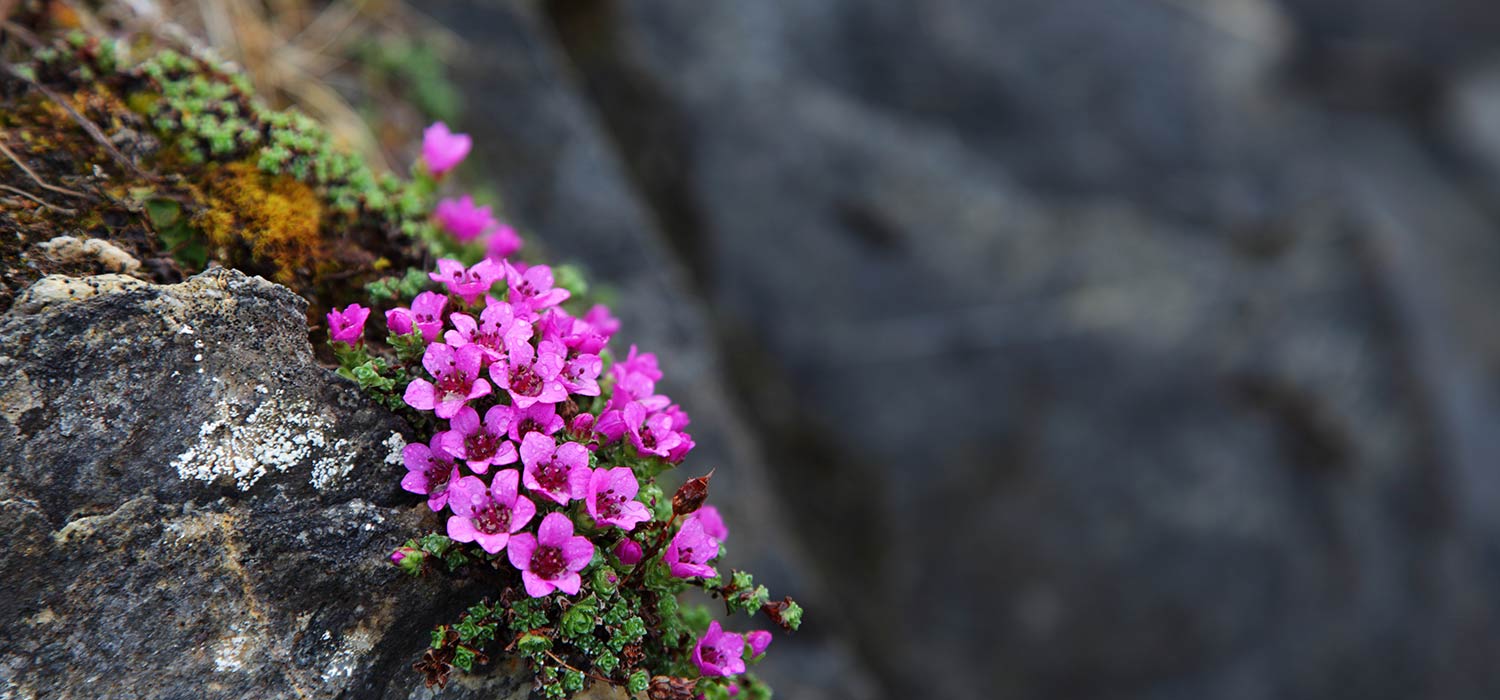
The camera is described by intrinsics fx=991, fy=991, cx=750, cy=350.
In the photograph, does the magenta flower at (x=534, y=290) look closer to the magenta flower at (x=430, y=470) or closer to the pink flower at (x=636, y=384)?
the pink flower at (x=636, y=384)

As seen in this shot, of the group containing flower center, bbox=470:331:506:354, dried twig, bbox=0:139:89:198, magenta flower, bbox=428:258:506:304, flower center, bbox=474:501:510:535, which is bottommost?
flower center, bbox=474:501:510:535

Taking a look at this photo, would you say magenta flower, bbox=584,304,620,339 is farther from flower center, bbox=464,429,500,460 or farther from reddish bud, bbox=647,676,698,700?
reddish bud, bbox=647,676,698,700

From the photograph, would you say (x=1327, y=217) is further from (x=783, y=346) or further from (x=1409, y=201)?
(x=783, y=346)

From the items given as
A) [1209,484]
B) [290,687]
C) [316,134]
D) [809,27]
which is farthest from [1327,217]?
[290,687]

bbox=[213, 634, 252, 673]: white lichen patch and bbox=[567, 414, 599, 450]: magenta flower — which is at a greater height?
bbox=[567, 414, 599, 450]: magenta flower

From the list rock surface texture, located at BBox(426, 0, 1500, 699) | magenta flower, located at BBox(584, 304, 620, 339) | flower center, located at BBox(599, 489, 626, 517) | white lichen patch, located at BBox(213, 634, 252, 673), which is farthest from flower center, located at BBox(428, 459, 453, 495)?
rock surface texture, located at BBox(426, 0, 1500, 699)

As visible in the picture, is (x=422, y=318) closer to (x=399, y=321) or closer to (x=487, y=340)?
(x=399, y=321)
